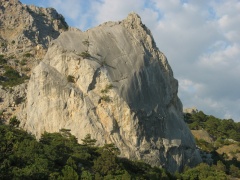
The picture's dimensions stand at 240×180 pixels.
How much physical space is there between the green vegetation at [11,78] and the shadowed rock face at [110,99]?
14.6 m

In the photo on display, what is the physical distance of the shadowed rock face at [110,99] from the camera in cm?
5016

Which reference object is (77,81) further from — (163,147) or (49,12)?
(49,12)

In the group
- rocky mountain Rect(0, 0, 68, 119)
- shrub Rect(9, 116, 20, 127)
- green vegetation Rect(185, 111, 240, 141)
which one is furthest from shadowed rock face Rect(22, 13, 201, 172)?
green vegetation Rect(185, 111, 240, 141)

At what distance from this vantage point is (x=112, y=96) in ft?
168

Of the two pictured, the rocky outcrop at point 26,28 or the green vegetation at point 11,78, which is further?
the rocky outcrop at point 26,28

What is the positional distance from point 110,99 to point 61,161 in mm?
15216

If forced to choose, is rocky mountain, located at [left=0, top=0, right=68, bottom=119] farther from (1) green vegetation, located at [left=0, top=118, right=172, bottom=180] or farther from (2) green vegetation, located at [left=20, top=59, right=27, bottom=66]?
(1) green vegetation, located at [left=0, top=118, right=172, bottom=180]

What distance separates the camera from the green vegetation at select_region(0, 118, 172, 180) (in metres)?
32.1

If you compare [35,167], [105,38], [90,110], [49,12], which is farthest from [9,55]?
[35,167]

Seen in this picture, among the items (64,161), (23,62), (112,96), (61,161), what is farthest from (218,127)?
(61,161)

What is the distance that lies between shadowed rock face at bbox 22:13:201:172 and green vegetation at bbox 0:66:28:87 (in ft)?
48.0

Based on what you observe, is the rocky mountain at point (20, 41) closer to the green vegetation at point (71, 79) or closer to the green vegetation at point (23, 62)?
the green vegetation at point (23, 62)

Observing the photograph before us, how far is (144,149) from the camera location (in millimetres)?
49938

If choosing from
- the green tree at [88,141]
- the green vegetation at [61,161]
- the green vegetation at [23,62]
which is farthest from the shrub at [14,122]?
the green vegetation at [23,62]
